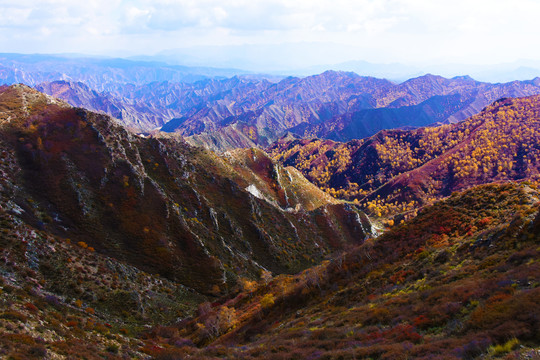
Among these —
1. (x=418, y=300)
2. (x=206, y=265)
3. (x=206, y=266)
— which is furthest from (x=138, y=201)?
(x=418, y=300)

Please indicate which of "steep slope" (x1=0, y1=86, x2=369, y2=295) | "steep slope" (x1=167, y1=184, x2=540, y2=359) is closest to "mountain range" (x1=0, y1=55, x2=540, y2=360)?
"steep slope" (x1=167, y1=184, x2=540, y2=359)

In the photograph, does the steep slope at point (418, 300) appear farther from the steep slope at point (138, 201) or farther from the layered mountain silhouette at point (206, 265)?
the steep slope at point (138, 201)

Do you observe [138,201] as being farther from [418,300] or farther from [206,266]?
[418,300]

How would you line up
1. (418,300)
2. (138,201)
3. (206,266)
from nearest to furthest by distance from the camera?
(418,300)
(206,266)
(138,201)

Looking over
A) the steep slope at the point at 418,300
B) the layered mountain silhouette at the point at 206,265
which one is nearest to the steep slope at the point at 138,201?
the layered mountain silhouette at the point at 206,265

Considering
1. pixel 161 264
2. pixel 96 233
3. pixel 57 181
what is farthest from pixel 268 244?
pixel 57 181

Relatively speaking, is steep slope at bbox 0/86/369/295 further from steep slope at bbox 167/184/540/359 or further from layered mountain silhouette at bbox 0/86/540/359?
steep slope at bbox 167/184/540/359
